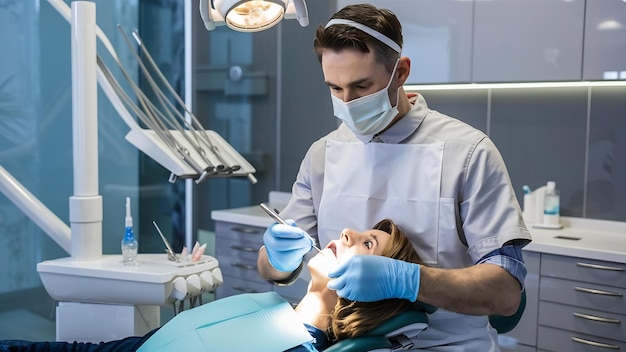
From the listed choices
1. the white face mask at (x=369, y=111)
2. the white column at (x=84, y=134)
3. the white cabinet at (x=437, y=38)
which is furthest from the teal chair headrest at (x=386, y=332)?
the white cabinet at (x=437, y=38)

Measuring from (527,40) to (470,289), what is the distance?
1662 millimetres

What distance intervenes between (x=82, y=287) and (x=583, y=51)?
213 centimetres

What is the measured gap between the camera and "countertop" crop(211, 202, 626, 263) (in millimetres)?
2334

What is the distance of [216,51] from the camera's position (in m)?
4.08

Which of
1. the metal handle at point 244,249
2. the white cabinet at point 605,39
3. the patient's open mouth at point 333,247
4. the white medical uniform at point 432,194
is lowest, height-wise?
the metal handle at point 244,249

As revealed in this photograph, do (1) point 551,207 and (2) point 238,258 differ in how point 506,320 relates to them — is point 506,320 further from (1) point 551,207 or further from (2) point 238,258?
(2) point 238,258

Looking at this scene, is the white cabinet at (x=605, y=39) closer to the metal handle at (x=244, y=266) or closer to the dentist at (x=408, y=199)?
the dentist at (x=408, y=199)

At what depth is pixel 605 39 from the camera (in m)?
2.46

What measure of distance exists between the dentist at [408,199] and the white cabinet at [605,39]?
1.22m

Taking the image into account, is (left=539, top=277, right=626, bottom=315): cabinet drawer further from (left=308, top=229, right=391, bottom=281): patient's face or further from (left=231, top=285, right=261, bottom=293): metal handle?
(left=231, top=285, right=261, bottom=293): metal handle

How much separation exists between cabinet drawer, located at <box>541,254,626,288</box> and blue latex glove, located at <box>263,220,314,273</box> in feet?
4.38

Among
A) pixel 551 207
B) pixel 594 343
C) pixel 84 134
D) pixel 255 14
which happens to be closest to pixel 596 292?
pixel 594 343

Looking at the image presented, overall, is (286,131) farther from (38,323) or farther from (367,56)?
(367,56)

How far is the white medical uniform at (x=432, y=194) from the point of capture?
1.44m
